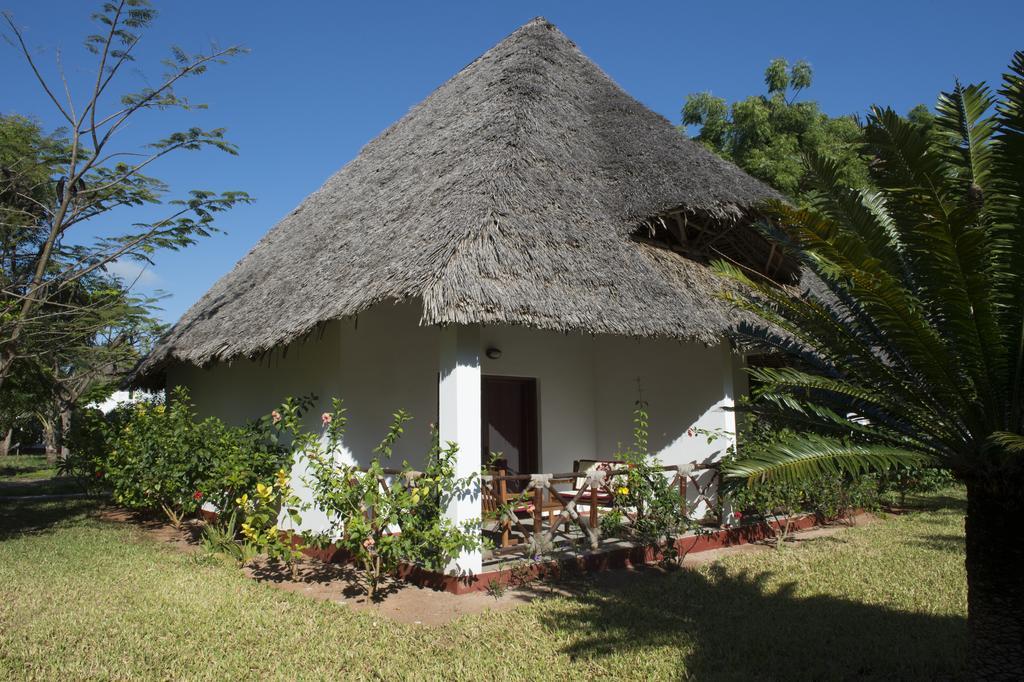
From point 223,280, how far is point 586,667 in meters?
11.5

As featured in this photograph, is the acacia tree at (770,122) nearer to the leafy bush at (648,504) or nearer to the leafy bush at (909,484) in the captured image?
the leafy bush at (909,484)

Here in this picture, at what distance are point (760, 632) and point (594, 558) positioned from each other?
221 cm

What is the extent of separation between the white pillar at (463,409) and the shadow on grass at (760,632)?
1.13 metres

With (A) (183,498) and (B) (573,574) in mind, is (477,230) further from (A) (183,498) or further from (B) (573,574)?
(A) (183,498)

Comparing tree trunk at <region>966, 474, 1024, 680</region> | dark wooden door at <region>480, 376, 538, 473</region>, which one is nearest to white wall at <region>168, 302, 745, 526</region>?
dark wooden door at <region>480, 376, 538, 473</region>

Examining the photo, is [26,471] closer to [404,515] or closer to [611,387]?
[611,387]

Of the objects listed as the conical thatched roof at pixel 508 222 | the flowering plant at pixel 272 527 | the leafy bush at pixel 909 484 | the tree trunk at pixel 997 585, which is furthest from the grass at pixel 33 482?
the leafy bush at pixel 909 484

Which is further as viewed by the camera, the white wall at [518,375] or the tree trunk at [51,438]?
the tree trunk at [51,438]

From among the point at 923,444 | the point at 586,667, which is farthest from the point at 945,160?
the point at 586,667

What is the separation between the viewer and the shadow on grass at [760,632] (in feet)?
14.8

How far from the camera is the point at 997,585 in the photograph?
3725 mm

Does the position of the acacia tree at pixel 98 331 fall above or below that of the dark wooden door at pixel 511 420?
above

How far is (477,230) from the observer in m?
6.84

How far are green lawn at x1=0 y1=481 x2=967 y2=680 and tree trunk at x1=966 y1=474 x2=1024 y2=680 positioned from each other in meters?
0.76
